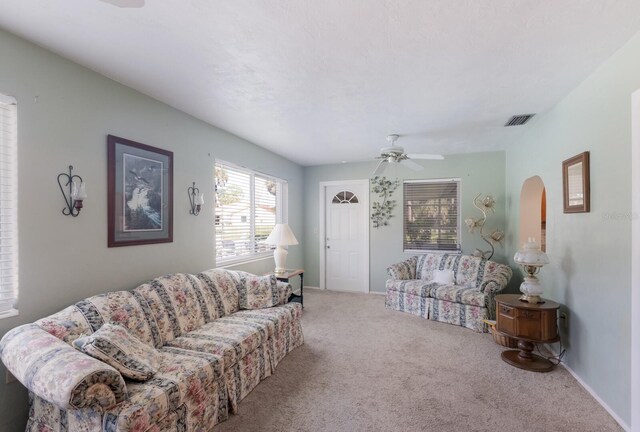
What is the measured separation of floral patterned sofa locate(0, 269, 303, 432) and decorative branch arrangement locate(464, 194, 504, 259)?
125 inches

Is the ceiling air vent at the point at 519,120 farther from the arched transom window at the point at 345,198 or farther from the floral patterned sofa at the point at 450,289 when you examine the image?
the arched transom window at the point at 345,198

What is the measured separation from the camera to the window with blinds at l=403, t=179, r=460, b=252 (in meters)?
5.35

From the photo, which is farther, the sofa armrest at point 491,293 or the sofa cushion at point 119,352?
the sofa armrest at point 491,293

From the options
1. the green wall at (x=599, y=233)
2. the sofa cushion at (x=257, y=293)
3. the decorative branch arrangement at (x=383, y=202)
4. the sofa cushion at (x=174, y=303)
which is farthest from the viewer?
the decorative branch arrangement at (x=383, y=202)

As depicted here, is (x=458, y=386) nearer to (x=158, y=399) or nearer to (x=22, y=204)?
(x=158, y=399)

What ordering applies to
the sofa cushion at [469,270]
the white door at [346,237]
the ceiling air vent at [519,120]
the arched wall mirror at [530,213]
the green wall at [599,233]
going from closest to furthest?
the green wall at [599,233] → the ceiling air vent at [519,120] → the arched wall mirror at [530,213] → the sofa cushion at [469,270] → the white door at [346,237]

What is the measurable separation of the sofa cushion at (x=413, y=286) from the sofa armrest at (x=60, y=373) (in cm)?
375

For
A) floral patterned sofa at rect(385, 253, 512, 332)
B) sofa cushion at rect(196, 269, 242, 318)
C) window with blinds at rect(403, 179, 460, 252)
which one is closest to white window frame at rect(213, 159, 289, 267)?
sofa cushion at rect(196, 269, 242, 318)

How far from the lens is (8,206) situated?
1.92 m

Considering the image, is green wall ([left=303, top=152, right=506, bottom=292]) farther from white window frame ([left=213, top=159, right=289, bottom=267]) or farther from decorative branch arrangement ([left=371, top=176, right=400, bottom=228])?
white window frame ([left=213, top=159, right=289, bottom=267])

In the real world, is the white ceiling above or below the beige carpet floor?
above

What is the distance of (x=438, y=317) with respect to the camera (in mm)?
4230

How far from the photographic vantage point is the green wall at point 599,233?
204cm

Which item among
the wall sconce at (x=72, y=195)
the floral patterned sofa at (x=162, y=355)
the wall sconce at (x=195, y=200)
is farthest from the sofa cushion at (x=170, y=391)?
the wall sconce at (x=195, y=200)
